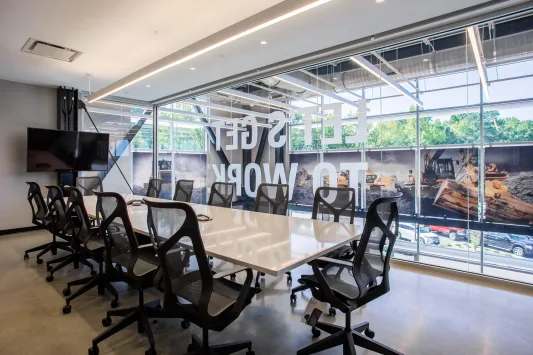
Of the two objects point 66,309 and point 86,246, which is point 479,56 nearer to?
point 86,246

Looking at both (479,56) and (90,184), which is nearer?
(479,56)

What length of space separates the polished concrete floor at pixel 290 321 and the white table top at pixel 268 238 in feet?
Result: 2.56

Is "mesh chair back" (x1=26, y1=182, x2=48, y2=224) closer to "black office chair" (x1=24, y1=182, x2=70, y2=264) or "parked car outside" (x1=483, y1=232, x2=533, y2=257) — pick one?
"black office chair" (x1=24, y1=182, x2=70, y2=264)

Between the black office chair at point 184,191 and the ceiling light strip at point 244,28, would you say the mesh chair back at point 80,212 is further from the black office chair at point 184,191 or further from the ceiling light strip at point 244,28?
the ceiling light strip at point 244,28

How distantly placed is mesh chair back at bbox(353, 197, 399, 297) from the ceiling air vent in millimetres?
4505

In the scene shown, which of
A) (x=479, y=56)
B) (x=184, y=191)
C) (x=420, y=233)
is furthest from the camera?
(x=184, y=191)

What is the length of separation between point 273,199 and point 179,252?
77.8 inches

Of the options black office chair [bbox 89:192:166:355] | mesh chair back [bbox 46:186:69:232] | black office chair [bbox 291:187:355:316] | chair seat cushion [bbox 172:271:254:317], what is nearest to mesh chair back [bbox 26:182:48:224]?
mesh chair back [bbox 46:186:69:232]

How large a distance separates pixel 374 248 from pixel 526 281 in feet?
8.46

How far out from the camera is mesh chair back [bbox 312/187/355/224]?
2.99m

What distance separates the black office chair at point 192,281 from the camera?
1.58m

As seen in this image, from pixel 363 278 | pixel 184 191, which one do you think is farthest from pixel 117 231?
pixel 184 191

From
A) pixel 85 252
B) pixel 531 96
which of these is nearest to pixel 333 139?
pixel 531 96

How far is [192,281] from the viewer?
173 centimetres
